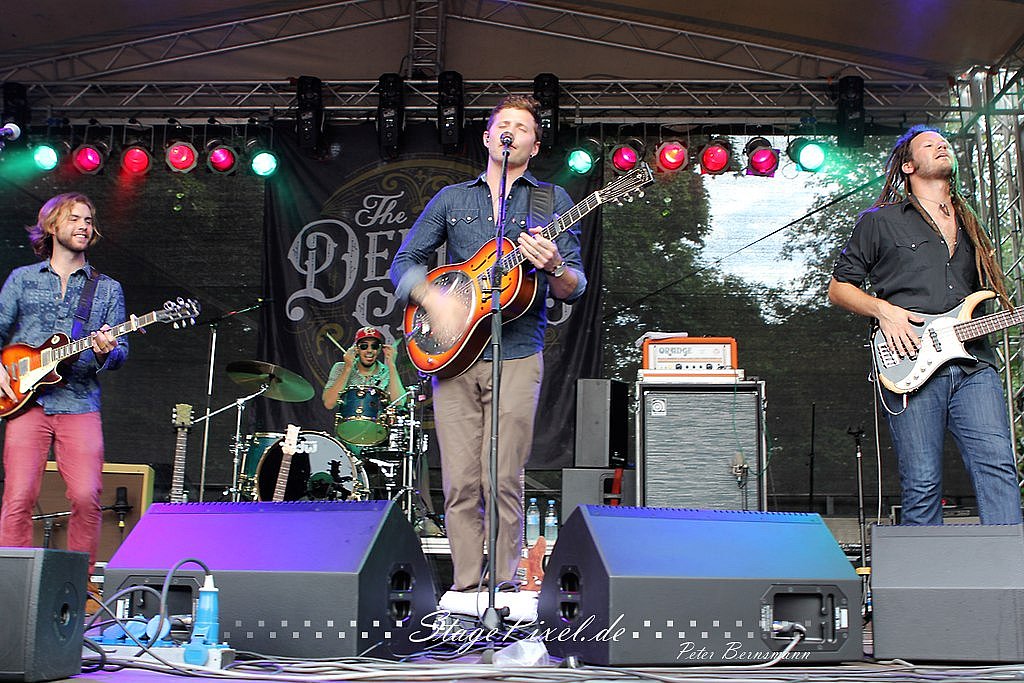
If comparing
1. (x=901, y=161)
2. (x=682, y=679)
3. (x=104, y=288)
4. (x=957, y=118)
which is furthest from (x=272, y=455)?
(x=957, y=118)

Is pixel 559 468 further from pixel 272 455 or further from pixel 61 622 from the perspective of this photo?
pixel 61 622

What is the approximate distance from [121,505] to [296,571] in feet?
16.3

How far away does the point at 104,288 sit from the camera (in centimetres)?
496

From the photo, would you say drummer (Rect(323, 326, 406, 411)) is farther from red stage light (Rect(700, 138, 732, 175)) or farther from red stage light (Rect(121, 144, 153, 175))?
red stage light (Rect(700, 138, 732, 175))

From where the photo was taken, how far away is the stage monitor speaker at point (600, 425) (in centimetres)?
628

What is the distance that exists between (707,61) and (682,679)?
21.9 feet

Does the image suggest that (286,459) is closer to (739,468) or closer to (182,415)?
(182,415)

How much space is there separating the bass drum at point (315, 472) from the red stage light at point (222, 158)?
2.77 m

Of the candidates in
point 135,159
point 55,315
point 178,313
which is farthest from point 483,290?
point 135,159

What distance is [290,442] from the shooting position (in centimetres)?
673

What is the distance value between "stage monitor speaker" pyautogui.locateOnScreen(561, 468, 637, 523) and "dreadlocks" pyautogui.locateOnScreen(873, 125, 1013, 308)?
8.64 feet

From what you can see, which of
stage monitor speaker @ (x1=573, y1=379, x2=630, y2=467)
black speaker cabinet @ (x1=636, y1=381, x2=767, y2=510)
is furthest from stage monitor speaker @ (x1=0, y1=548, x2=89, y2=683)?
stage monitor speaker @ (x1=573, y1=379, x2=630, y2=467)

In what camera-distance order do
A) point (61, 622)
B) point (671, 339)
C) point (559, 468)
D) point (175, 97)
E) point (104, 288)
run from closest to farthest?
point (61, 622) → point (104, 288) → point (671, 339) → point (559, 468) → point (175, 97)

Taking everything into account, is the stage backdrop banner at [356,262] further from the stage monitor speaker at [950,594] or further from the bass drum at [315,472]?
the stage monitor speaker at [950,594]
